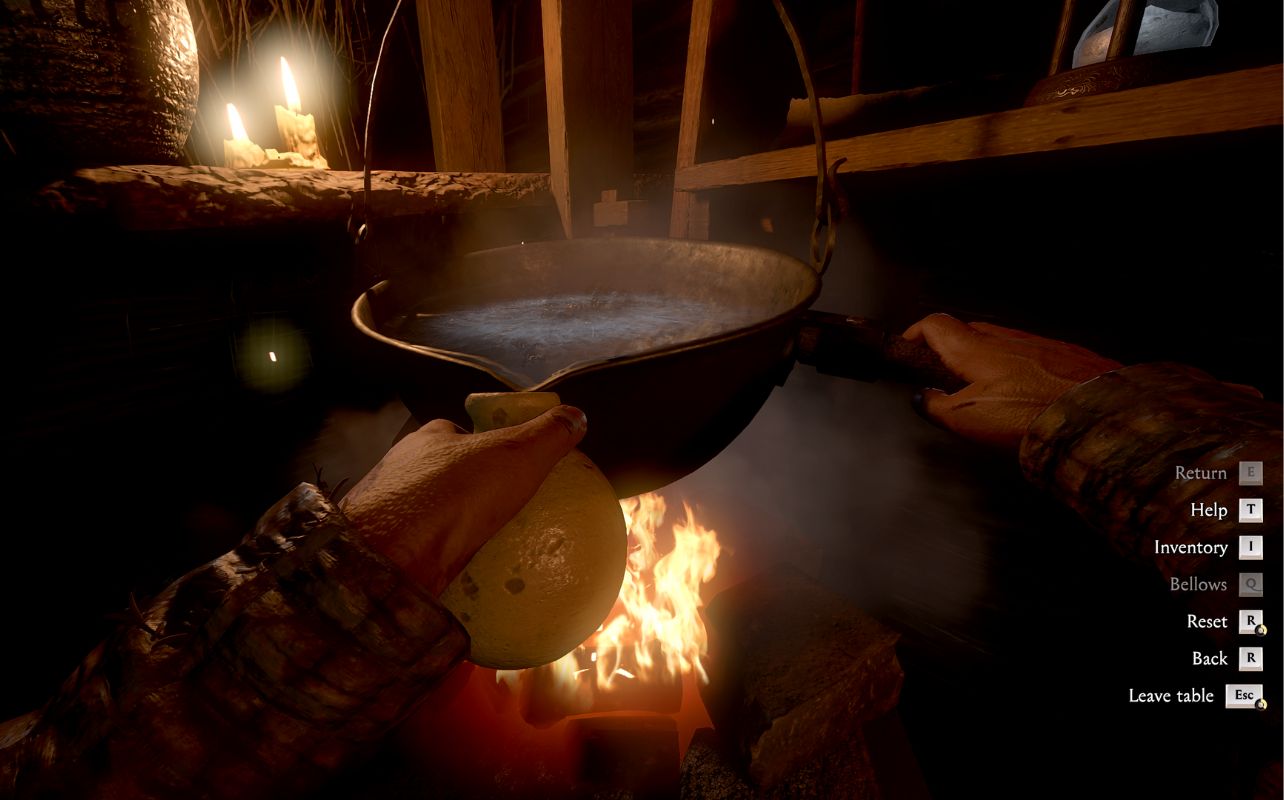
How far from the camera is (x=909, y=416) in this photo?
254 centimetres

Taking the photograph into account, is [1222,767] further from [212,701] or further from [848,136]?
[212,701]

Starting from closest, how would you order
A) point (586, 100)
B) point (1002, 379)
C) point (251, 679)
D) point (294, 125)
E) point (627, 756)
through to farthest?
1. point (251, 679)
2. point (1002, 379)
3. point (627, 756)
4. point (586, 100)
5. point (294, 125)

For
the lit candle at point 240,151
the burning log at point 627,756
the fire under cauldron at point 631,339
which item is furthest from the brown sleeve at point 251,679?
the lit candle at point 240,151

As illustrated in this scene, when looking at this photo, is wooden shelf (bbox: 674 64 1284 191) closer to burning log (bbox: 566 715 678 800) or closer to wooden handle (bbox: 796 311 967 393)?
wooden handle (bbox: 796 311 967 393)

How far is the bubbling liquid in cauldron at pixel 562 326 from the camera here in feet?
5.45

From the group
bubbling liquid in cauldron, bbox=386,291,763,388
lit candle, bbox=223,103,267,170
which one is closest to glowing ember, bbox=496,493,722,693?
bubbling liquid in cauldron, bbox=386,291,763,388

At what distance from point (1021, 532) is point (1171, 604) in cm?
49

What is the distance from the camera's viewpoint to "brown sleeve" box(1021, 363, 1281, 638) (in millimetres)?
927

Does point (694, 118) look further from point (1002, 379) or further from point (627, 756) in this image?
point (627, 756)

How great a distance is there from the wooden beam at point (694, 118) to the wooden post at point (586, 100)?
528mm

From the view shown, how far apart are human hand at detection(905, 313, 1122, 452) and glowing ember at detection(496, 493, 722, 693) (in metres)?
1.74

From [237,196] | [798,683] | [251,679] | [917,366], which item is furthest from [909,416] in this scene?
[237,196]

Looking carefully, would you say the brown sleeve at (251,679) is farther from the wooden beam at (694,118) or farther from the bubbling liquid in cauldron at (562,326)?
the wooden beam at (694,118)

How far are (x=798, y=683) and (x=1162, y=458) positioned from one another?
4.69 ft
